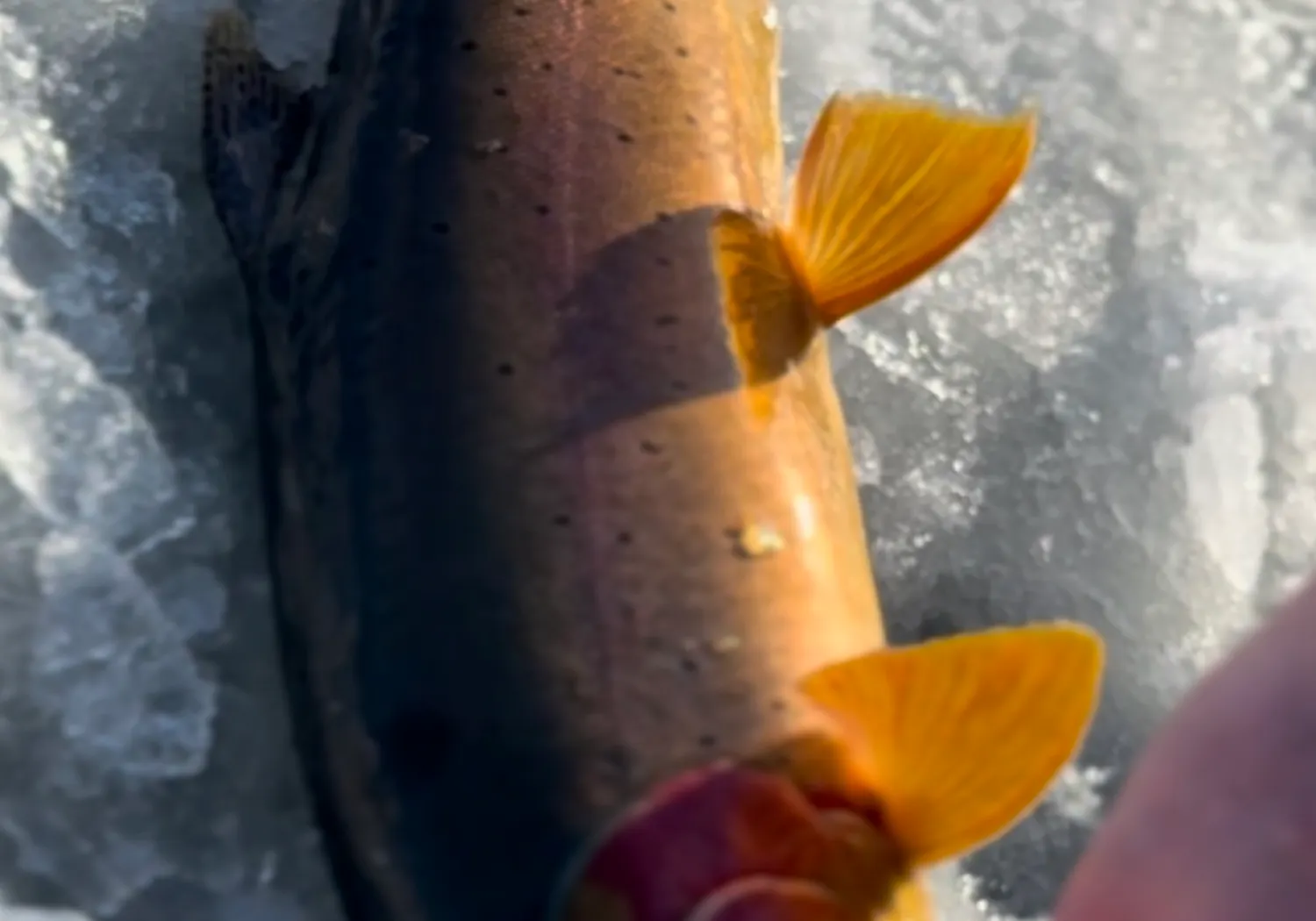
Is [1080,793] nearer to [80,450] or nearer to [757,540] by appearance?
[757,540]

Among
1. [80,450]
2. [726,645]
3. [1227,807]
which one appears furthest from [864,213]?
[80,450]

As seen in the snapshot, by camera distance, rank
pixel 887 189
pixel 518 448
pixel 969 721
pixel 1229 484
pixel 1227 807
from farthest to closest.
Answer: pixel 1229 484 < pixel 887 189 < pixel 518 448 < pixel 969 721 < pixel 1227 807

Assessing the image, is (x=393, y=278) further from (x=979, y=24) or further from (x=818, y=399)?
(x=979, y=24)

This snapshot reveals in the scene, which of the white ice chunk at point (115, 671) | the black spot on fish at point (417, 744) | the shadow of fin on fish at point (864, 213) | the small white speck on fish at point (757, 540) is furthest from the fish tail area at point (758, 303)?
the white ice chunk at point (115, 671)

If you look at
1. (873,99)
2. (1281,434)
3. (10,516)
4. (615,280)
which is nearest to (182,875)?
(10,516)

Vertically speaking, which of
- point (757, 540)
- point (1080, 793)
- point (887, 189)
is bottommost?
point (1080, 793)

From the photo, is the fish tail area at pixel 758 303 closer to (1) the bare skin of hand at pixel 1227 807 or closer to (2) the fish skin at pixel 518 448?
(2) the fish skin at pixel 518 448

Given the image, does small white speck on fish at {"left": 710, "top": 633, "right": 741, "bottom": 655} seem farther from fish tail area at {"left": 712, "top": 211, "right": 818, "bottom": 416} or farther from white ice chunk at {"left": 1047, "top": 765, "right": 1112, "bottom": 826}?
white ice chunk at {"left": 1047, "top": 765, "right": 1112, "bottom": 826}
